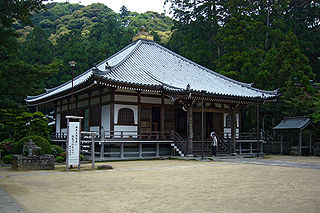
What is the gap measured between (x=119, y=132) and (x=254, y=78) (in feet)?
58.1

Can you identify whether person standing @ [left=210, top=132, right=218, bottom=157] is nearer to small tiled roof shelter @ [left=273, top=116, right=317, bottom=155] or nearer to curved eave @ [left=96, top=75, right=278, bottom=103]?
curved eave @ [left=96, top=75, right=278, bottom=103]

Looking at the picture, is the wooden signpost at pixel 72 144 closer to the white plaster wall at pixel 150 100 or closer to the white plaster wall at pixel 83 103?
the white plaster wall at pixel 150 100

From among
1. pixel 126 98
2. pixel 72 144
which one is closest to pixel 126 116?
pixel 126 98

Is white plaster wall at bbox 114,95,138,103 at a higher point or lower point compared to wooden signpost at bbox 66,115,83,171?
higher

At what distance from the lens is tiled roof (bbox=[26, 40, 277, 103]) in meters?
19.1

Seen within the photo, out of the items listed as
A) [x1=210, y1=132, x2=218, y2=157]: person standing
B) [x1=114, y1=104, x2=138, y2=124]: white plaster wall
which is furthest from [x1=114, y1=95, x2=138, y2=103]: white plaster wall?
[x1=210, y1=132, x2=218, y2=157]: person standing

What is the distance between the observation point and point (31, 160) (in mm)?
11938

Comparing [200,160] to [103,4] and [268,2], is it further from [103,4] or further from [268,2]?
[103,4]

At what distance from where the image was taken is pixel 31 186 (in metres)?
7.95

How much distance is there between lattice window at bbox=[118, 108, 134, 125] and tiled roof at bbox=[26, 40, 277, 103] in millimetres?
2027

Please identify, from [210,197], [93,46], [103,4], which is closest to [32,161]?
[210,197]

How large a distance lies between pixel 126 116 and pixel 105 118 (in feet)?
4.60

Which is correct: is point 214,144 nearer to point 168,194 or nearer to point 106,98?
point 106,98

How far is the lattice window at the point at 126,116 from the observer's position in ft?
62.2
